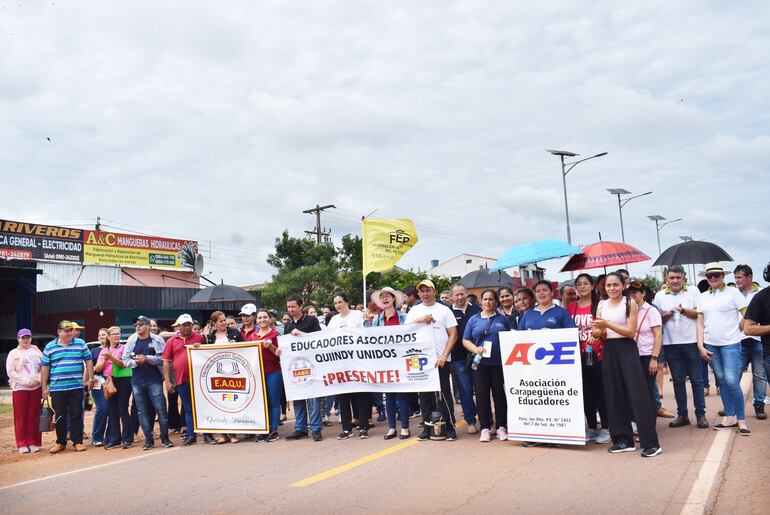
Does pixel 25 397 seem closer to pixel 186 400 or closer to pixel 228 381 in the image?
pixel 186 400

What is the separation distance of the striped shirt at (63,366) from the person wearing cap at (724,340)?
883 centimetres

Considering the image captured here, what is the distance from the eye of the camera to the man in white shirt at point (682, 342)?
8.14 meters

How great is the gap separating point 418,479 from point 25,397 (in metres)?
7.16

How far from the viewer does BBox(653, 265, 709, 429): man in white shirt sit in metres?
8.14

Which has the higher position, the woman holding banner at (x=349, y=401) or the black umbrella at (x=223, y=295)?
the black umbrella at (x=223, y=295)

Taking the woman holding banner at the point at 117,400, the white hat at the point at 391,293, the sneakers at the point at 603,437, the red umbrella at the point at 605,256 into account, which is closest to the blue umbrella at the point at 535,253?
the red umbrella at the point at 605,256

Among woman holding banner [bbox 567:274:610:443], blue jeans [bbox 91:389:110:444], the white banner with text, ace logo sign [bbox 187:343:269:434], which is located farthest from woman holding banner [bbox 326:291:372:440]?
blue jeans [bbox 91:389:110:444]

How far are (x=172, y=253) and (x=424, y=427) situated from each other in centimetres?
3446

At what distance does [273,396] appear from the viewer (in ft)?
31.2

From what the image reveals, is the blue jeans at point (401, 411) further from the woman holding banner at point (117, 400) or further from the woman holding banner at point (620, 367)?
the woman holding banner at point (117, 400)

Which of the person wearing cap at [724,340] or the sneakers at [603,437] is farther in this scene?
the person wearing cap at [724,340]

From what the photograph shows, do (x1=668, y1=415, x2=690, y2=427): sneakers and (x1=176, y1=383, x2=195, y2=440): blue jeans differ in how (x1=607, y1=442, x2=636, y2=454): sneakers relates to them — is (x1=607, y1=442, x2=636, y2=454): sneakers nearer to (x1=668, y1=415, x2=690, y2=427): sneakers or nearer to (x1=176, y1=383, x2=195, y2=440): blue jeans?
(x1=668, y1=415, x2=690, y2=427): sneakers

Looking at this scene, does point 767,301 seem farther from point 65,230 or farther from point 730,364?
point 65,230

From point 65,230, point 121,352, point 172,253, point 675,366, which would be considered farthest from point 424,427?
point 172,253
